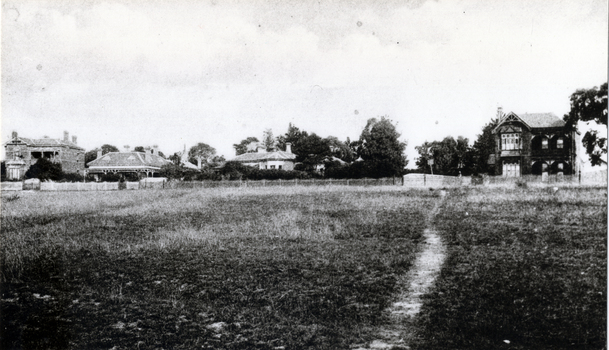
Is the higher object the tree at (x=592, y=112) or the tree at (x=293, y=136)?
the tree at (x=293, y=136)

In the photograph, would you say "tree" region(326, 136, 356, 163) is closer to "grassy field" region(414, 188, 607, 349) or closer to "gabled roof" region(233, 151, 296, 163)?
"gabled roof" region(233, 151, 296, 163)

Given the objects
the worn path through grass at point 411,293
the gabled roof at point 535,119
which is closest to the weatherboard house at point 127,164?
the gabled roof at point 535,119

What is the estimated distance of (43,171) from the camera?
3416cm

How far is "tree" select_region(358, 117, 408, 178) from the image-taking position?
45.3m

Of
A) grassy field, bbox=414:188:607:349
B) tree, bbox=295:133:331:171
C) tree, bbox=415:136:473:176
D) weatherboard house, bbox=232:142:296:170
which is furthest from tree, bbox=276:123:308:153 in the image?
grassy field, bbox=414:188:607:349

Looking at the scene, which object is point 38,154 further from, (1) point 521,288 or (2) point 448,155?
(2) point 448,155

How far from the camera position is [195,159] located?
285 feet

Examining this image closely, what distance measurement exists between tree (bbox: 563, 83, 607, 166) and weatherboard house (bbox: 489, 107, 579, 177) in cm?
2368

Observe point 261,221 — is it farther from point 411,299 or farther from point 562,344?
point 562,344

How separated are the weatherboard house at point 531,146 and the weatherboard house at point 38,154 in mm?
33058

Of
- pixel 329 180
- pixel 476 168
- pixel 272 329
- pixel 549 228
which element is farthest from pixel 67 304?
pixel 476 168

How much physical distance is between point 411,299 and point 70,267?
7.28 meters

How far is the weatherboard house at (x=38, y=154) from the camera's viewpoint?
16516 mm

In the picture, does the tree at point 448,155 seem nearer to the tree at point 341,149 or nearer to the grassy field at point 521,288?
the tree at point 341,149
